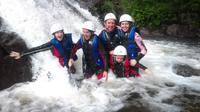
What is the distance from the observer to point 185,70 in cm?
837

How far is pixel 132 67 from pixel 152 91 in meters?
0.76

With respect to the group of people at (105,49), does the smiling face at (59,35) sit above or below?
above

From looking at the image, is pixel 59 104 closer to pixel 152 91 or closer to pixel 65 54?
pixel 65 54

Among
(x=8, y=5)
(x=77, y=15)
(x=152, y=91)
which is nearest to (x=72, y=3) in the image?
(x=77, y=15)

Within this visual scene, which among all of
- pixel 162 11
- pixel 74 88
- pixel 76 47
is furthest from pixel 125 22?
pixel 162 11

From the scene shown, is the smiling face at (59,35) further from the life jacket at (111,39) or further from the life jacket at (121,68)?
the life jacket at (121,68)

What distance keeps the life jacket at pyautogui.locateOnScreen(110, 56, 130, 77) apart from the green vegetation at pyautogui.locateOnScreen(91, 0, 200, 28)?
477 cm

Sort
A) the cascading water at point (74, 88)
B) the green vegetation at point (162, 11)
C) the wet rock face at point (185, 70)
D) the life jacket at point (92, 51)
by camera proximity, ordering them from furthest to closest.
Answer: the green vegetation at point (162, 11) < the wet rock face at point (185, 70) < the life jacket at point (92, 51) < the cascading water at point (74, 88)

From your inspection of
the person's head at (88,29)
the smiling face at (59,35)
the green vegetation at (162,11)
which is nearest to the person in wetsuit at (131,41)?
the person's head at (88,29)

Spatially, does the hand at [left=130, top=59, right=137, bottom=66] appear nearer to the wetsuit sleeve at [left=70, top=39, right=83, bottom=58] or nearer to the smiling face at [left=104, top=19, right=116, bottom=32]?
the smiling face at [left=104, top=19, right=116, bottom=32]

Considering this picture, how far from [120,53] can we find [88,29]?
0.86 meters

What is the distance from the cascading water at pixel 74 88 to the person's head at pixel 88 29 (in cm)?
103

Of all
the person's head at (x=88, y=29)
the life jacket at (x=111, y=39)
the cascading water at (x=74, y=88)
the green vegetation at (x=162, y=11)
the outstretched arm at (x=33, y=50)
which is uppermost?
the green vegetation at (x=162, y=11)

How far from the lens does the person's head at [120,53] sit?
7016 millimetres
